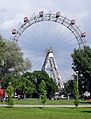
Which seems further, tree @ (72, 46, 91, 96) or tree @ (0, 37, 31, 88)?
tree @ (0, 37, 31, 88)

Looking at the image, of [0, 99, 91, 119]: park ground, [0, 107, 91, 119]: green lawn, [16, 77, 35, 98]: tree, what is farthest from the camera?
[16, 77, 35, 98]: tree

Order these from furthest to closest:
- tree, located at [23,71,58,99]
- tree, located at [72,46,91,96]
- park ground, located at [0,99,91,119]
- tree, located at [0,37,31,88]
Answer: tree, located at [23,71,58,99] < tree, located at [0,37,31,88] < tree, located at [72,46,91,96] < park ground, located at [0,99,91,119]

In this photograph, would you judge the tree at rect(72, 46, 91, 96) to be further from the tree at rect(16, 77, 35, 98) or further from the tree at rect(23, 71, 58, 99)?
the tree at rect(23, 71, 58, 99)

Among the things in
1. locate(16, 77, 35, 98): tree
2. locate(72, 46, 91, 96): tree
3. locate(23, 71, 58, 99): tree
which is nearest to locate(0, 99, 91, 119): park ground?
locate(72, 46, 91, 96): tree

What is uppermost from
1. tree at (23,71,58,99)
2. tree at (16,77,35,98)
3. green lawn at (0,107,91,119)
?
tree at (23,71,58,99)

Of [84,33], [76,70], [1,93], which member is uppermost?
[84,33]

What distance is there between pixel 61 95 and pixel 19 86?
42.0 metres

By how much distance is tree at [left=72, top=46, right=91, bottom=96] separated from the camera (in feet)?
368

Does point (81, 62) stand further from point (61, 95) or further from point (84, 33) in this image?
point (61, 95)

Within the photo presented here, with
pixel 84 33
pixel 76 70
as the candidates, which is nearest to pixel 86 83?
pixel 76 70

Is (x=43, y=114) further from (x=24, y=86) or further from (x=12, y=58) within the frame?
(x=24, y=86)

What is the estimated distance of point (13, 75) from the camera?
129625 millimetres

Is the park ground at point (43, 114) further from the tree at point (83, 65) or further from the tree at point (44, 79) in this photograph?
the tree at point (44, 79)


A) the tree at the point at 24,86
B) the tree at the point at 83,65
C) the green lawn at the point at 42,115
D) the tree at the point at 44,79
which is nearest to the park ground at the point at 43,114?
the green lawn at the point at 42,115
